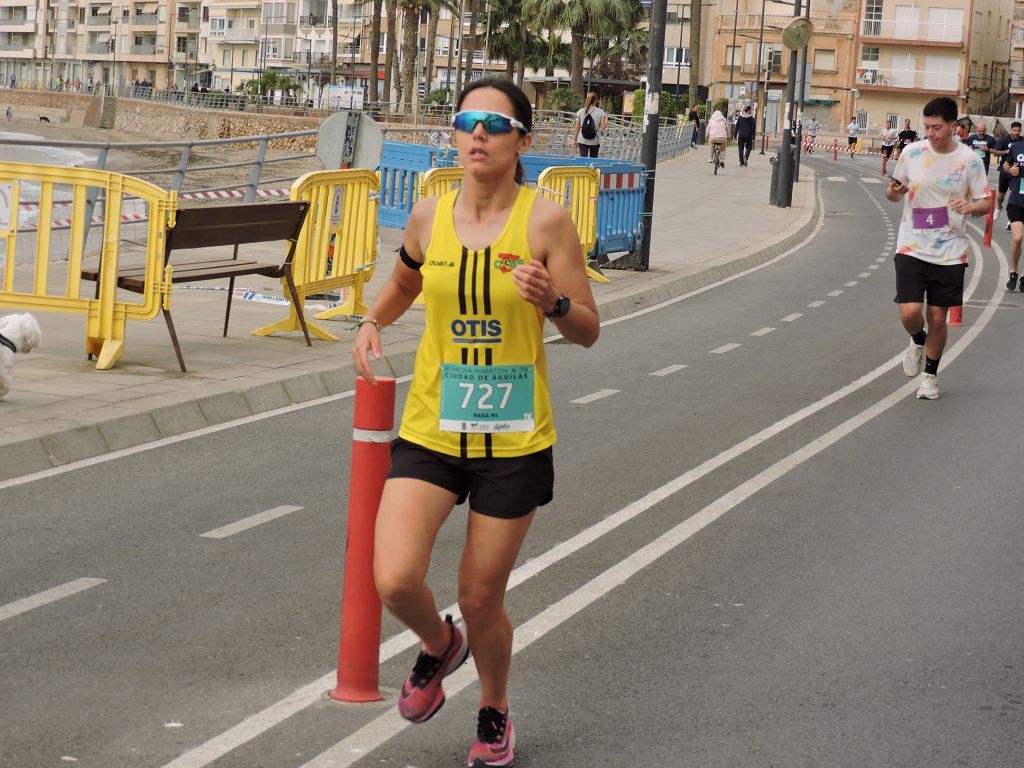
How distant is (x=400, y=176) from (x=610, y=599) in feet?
Result: 50.4

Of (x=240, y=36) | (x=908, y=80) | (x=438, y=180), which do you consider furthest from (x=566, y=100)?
(x=240, y=36)

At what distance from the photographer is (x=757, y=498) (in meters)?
8.20

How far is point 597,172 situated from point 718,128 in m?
27.5

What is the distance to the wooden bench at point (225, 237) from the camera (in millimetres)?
10766

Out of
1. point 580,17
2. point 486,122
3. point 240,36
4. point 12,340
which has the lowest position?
point 12,340

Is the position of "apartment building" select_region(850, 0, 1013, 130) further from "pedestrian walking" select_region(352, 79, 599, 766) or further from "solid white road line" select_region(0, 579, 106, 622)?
"pedestrian walking" select_region(352, 79, 599, 766)

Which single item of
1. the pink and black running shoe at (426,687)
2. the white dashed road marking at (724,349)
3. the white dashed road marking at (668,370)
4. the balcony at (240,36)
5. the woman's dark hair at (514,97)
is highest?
the balcony at (240,36)

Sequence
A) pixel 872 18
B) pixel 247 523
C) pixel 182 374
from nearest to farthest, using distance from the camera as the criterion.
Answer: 1. pixel 247 523
2. pixel 182 374
3. pixel 872 18

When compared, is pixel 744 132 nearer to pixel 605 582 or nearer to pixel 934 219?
pixel 934 219

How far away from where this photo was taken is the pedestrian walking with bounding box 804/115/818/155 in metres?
90.4

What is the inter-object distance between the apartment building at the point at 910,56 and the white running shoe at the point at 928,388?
10256 centimetres

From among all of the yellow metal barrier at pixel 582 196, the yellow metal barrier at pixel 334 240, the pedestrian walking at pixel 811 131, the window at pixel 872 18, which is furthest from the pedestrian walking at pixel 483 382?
the window at pixel 872 18

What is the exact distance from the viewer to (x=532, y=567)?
669 cm

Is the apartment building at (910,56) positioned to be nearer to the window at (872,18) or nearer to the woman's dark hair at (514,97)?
the window at (872,18)
